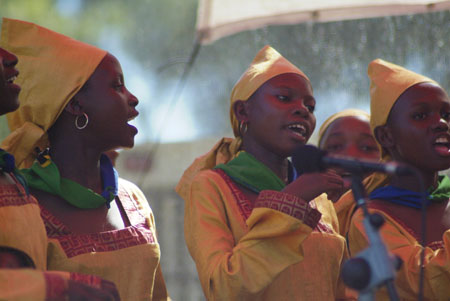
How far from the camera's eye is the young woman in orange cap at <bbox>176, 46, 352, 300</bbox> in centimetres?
242

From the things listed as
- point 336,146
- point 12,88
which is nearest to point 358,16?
point 336,146

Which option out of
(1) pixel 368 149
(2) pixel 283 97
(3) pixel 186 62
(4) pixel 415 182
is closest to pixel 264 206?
(2) pixel 283 97

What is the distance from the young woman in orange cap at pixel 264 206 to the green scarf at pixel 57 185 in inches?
15.2

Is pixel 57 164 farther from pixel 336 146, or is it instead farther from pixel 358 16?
pixel 358 16

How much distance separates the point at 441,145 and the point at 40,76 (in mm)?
1778

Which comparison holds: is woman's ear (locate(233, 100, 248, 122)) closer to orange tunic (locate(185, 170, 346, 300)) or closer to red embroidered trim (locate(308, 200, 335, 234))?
orange tunic (locate(185, 170, 346, 300))

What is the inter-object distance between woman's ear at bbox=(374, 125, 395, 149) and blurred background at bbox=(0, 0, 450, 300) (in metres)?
1.80

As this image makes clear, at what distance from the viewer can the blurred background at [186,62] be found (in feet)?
17.8

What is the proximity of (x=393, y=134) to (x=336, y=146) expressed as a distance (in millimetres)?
1083

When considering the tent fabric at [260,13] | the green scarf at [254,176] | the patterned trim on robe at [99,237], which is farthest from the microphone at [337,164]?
the tent fabric at [260,13]

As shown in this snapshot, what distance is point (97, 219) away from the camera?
2760 mm

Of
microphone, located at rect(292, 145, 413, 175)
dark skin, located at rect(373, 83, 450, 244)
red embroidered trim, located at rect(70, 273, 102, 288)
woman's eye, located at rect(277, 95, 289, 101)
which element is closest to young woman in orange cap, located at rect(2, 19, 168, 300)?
woman's eye, located at rect(277, 95, 289, 101)

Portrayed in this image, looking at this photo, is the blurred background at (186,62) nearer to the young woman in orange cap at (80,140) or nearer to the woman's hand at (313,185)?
the young woman in orange cap at (80,140)

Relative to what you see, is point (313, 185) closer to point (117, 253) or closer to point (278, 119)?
point (278, 119)
